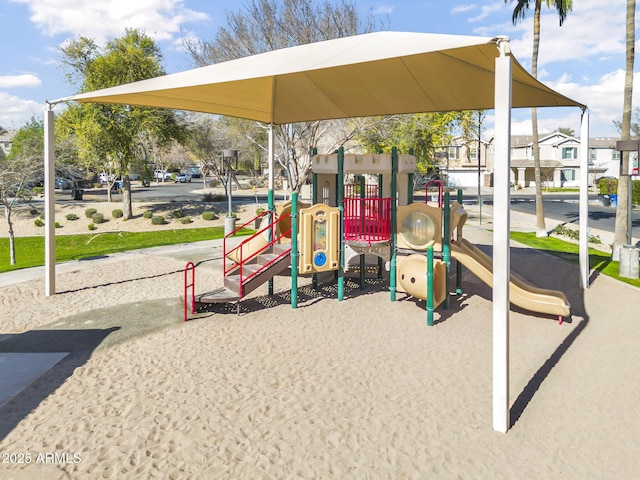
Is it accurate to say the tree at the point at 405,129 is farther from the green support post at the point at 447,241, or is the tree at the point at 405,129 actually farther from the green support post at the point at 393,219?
the green support post at the point at 447,241

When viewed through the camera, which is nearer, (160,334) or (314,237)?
(160,334)

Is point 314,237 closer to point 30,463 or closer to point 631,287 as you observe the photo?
point 30,463

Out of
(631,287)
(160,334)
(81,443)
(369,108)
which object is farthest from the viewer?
(369,108)

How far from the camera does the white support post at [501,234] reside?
18.1 ft

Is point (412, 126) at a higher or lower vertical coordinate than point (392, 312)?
higher

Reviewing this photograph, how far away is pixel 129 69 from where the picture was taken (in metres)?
31.2

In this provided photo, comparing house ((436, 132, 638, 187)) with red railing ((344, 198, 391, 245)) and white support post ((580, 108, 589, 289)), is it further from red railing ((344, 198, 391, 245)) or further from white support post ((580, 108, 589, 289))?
red railing ((344, 198, 391, 245))

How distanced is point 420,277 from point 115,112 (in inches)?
1085

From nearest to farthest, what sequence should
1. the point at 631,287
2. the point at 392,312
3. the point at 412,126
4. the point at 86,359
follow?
the point at 86,359 → the point at 392,312 → the point at 631,287 → the point at 412,126

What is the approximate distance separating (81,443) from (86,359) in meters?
2.78

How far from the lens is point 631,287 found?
12578 mm

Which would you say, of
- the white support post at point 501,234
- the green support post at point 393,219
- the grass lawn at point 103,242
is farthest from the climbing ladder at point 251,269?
the grass lawn at point 103,242

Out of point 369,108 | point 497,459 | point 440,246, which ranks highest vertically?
point 369,108

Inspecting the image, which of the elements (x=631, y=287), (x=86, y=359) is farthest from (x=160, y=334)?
(x=631, y=287)
